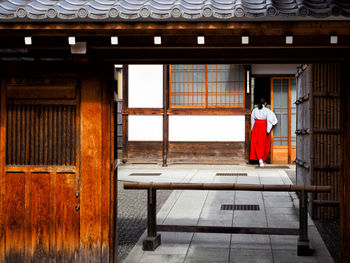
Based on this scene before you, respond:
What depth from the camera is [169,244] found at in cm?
750

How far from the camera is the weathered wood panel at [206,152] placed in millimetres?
17891

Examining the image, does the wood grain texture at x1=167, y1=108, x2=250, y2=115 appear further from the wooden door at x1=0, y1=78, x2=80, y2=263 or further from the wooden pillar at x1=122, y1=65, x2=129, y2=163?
the wooden door at x1=0, y1=78, x2=80, y2=263

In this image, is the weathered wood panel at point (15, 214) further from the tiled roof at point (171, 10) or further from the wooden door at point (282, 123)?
the wooden door at point (282, 123)

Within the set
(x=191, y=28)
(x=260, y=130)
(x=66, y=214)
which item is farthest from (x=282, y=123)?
(x=191, y=28)

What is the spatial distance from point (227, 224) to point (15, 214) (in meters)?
4.19

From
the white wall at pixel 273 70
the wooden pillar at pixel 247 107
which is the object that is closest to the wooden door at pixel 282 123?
the white wall at pixel 273 70

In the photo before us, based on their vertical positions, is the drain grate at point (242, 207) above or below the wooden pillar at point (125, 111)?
below

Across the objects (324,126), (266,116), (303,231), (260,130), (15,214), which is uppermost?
(266,116)

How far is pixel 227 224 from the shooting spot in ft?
28.3

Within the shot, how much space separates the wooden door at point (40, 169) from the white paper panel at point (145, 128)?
40.9 ft

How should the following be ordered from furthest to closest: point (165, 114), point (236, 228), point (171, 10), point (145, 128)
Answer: point (145, 128) < point (165, 114) < point (236, 228) < point (171, 10)

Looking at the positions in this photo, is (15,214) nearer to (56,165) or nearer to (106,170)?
(56,165)

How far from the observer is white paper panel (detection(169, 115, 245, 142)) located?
1789cm

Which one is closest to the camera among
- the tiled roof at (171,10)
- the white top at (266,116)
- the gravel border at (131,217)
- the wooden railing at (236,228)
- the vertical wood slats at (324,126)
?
the tiled roof at (171,10)
